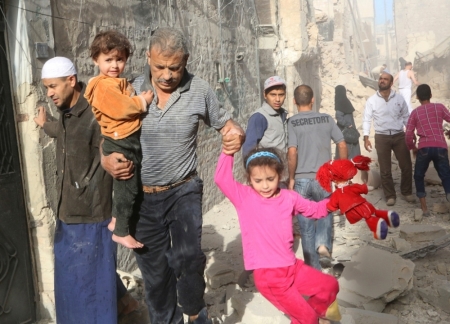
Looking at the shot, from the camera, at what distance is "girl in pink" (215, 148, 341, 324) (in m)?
2.92

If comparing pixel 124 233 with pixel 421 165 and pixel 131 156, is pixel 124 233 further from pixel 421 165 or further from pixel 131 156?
pixel 421 165

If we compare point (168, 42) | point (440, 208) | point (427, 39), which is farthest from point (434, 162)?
point (427, 39)

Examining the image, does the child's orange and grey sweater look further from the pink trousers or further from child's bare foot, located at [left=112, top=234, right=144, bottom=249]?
the pink trousers

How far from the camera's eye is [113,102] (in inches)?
102

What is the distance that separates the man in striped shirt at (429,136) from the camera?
6684 millimetres

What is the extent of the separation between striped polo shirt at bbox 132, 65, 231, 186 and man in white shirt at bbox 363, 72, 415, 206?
477cm

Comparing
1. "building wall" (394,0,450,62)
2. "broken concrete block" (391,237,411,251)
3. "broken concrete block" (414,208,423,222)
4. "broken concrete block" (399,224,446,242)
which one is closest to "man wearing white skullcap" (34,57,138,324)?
"broken concrete block" (391,237,411,251)

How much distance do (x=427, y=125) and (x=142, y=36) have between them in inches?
152

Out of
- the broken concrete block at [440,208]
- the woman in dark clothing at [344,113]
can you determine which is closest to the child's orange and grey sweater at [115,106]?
the broken concrete block at [440,208]

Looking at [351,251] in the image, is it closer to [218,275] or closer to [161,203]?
[218,275]

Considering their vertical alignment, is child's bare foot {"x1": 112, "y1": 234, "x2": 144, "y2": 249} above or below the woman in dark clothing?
below

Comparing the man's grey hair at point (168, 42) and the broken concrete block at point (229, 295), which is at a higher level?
the man's grey hair at point (168, 42)

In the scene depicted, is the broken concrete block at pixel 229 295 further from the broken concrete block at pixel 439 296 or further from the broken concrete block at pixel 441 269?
the broken concrete block at pixel 441 269

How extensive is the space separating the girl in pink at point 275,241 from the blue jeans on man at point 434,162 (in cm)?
429
